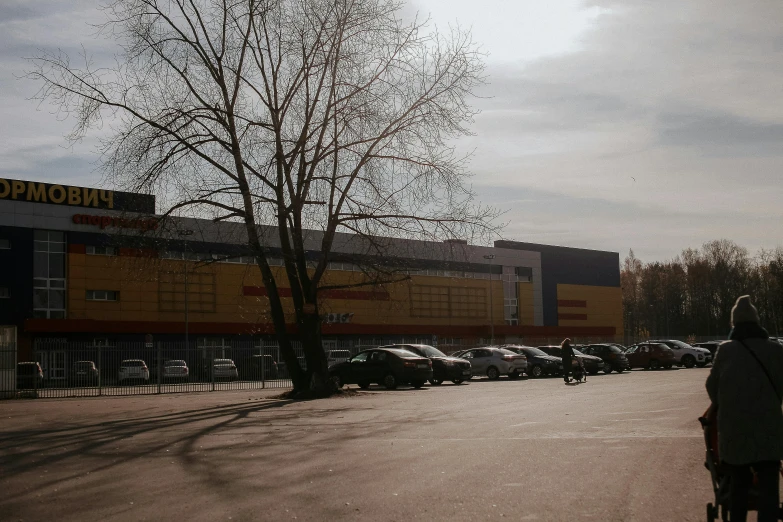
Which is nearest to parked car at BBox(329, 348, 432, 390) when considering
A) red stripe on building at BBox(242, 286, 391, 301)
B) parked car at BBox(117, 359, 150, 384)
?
parked car at BBox(117, 359, 150, 384)

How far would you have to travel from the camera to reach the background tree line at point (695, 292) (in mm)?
120125

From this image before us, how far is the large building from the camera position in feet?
92.3

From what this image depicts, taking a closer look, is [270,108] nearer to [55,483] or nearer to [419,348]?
[419,348]

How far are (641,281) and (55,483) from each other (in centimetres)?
13676

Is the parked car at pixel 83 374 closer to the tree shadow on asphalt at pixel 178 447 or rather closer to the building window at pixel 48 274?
the tree shadow on asphalt at pixel 178 447

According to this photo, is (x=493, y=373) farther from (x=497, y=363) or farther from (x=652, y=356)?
(x=652, y=356)

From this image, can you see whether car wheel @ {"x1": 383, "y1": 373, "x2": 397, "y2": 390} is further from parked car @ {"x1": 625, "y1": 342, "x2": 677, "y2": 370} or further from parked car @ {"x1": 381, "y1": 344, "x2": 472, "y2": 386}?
parked car @ {"x1": 625, "y1": 342, "x2": 677, "y2": 370}

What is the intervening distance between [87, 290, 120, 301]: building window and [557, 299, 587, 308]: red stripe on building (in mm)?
48779

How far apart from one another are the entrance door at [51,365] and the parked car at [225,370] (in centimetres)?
629

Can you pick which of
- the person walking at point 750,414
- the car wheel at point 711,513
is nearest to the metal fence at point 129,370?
the car wheel at point 711,513

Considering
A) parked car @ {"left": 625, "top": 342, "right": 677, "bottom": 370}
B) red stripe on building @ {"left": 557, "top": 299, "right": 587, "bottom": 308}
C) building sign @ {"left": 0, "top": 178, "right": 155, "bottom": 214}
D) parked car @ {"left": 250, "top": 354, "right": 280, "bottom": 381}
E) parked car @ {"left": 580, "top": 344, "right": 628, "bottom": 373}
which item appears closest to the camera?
parked car @ {"left": 250, "top": 354, "right": 280, "bottom": 381}

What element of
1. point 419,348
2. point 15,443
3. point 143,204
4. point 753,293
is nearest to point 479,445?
point 15,443

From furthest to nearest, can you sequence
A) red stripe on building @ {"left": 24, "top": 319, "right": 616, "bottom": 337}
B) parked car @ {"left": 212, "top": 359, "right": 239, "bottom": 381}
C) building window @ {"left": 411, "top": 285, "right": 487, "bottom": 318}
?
building window @ {"left": 411, "top": 285, "right": 487, "bottom": 318} < red stripe on building @ {"left": 24, "top": 319, "right": 616, "bottom": 337} < parked car @ {"left": 212, "top": 359, "right": 239, "bottom": 381}

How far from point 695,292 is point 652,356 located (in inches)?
3291
